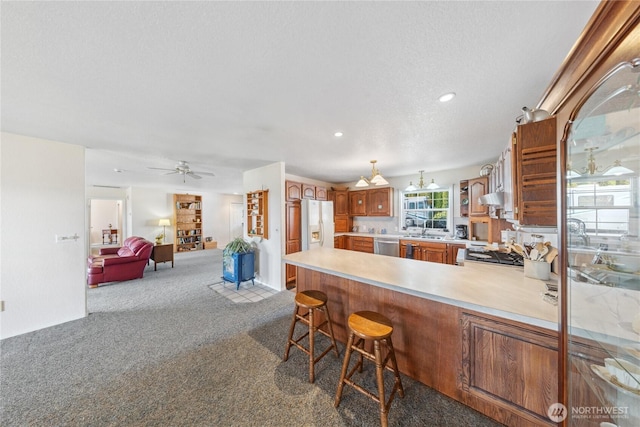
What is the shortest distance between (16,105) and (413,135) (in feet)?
Answer: 12.8

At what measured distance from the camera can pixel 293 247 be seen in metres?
4.44

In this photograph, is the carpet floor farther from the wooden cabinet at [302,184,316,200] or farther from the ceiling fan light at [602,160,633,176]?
the wooden cabinet at [302,184,316,200]

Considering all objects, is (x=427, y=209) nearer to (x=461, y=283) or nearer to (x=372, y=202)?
(x=372, y=202)

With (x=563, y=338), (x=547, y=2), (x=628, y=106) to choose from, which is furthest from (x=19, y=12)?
(x=563, y=338)

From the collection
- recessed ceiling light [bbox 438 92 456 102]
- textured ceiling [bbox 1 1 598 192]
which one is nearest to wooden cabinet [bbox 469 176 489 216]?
textured ceiling [bbox 1 1 598 192]

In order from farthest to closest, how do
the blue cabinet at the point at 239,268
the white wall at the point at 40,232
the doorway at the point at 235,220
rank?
1. the doorway at the point at 235,220
2. the blue cabinet at the point at 239,268
3. the white wall at the point at 40,232

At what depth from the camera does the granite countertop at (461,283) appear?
1.22 metres

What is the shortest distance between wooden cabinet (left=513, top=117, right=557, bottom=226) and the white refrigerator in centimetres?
342

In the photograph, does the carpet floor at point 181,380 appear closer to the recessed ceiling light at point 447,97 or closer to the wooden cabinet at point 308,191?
the recessed ceiling light at point 447,97

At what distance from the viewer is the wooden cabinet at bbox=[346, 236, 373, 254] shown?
5.45m

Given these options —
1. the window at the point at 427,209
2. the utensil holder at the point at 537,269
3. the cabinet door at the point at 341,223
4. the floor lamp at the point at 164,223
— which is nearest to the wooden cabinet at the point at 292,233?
the cabinet door at the point at 341,223

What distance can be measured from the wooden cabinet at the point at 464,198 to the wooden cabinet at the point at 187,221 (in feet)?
29.9

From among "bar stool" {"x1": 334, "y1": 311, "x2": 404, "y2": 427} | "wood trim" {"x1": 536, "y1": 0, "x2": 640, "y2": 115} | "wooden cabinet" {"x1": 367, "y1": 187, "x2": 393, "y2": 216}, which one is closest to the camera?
"wood trim" {"x1": 536, "y1": 0, "x2": 640, "y2": 115}

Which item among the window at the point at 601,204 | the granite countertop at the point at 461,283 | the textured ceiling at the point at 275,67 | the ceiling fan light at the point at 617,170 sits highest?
the textured ceiling at the point at 275,67
